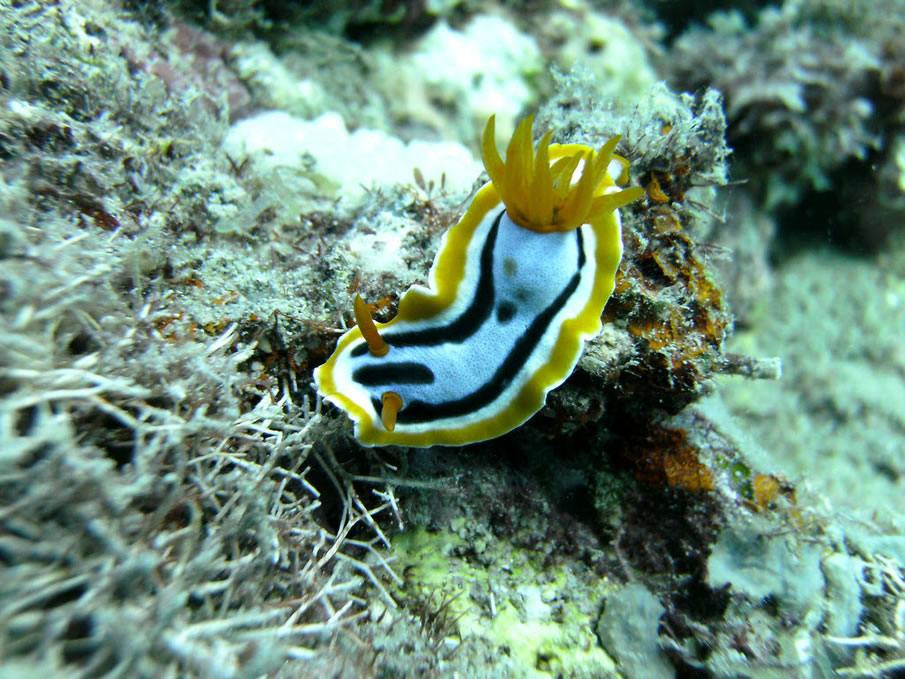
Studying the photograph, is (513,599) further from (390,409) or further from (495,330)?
(495,330)

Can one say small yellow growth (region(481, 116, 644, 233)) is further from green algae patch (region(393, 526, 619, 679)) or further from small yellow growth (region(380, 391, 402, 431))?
green algae patch (region(393, 526, 619, 679))

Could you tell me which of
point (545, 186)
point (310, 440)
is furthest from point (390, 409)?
point (545, 186)

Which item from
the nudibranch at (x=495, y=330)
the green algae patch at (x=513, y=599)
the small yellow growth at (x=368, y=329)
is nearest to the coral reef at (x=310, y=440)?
the green algae patch at (x=513, y=599)

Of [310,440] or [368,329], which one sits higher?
[368,329]

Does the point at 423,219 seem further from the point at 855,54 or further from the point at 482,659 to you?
the point at 855,54

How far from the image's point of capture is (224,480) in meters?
2.22

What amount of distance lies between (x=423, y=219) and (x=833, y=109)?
6541 mm

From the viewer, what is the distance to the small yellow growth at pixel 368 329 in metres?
2.33

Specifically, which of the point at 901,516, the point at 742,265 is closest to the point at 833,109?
the point at 742,265

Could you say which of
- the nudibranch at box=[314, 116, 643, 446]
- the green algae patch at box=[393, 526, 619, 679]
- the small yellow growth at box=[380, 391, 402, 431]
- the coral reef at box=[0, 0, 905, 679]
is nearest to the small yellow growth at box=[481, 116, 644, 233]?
the nudibranch at box=[314, 116, 643, 446]

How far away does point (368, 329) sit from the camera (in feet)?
7.96

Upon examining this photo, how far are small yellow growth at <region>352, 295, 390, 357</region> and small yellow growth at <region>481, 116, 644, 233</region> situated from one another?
3.04 ft

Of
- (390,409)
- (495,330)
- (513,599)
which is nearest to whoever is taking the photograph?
(390,409)

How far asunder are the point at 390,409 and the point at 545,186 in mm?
1302
